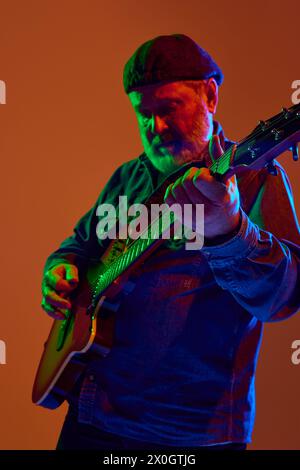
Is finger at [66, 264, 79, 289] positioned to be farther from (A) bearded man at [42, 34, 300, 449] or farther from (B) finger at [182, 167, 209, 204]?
(B) finger at [182, 167, 209, 204]

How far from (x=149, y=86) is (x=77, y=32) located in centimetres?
110

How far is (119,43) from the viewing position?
2262mm

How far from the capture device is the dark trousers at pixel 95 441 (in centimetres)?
115

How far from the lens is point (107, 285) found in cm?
129

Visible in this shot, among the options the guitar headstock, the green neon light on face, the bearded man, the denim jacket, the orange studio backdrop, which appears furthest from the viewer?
the orange studio backdrop

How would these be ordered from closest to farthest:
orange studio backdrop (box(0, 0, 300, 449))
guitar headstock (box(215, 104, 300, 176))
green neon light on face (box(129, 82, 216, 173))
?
guitar headstock (box(215, 104, 300, 176))
green neon light on face (box(129, 82, 216, 173))
orange studio backdrop (box(0, 0, 300, 449))

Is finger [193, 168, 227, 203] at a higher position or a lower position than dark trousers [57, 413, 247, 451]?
higher

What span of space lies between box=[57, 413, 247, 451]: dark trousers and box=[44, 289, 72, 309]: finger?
29cm

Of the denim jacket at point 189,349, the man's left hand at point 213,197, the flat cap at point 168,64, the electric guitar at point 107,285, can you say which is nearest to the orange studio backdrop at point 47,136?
the electric guitar at point 107,285

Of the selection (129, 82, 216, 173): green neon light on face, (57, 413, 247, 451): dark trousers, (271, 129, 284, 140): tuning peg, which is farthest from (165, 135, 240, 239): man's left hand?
(57, 413, 247, 451): dark trousers


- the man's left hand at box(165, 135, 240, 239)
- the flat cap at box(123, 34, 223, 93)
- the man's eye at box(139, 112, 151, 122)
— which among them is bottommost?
the man's left hand at box(165, 135, 240, 239)

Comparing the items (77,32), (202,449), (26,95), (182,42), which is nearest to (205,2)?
(77,32)

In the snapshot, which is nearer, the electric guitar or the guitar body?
the electric guitar

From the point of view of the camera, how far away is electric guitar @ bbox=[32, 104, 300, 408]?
0.89 meters
